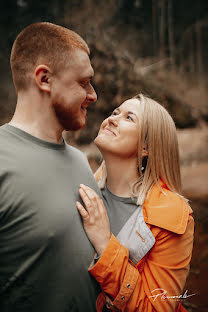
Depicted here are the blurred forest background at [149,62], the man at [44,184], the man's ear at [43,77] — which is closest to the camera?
the man at [44,184]

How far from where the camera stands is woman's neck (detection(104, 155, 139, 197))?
1.62 meters

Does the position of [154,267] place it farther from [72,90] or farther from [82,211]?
[72,90]

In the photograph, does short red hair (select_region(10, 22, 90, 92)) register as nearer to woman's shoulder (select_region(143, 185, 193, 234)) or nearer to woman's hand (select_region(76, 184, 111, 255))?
woman's hand (select_region(76, 184, 111, 255))

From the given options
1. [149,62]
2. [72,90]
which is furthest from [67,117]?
[149,62]

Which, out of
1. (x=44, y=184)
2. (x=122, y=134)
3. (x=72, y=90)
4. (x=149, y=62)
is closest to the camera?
(x=44, y=184)

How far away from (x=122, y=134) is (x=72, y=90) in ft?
1.68

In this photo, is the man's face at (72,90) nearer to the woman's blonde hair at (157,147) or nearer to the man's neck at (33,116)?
the man's neck at (33,116)

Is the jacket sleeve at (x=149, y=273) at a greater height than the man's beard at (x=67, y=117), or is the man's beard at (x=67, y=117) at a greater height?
the man's beard at (x=67, y=117)

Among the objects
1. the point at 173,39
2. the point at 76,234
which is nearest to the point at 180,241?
the point at 76,234

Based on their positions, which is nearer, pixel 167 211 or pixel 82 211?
pixel 82 211

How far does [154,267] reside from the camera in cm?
129

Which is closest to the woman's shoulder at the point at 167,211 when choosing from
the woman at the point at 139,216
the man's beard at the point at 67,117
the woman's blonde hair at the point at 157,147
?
the woman at the point at 139,216

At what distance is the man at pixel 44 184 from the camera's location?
960 mm

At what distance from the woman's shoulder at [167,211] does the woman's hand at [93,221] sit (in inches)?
10.3
